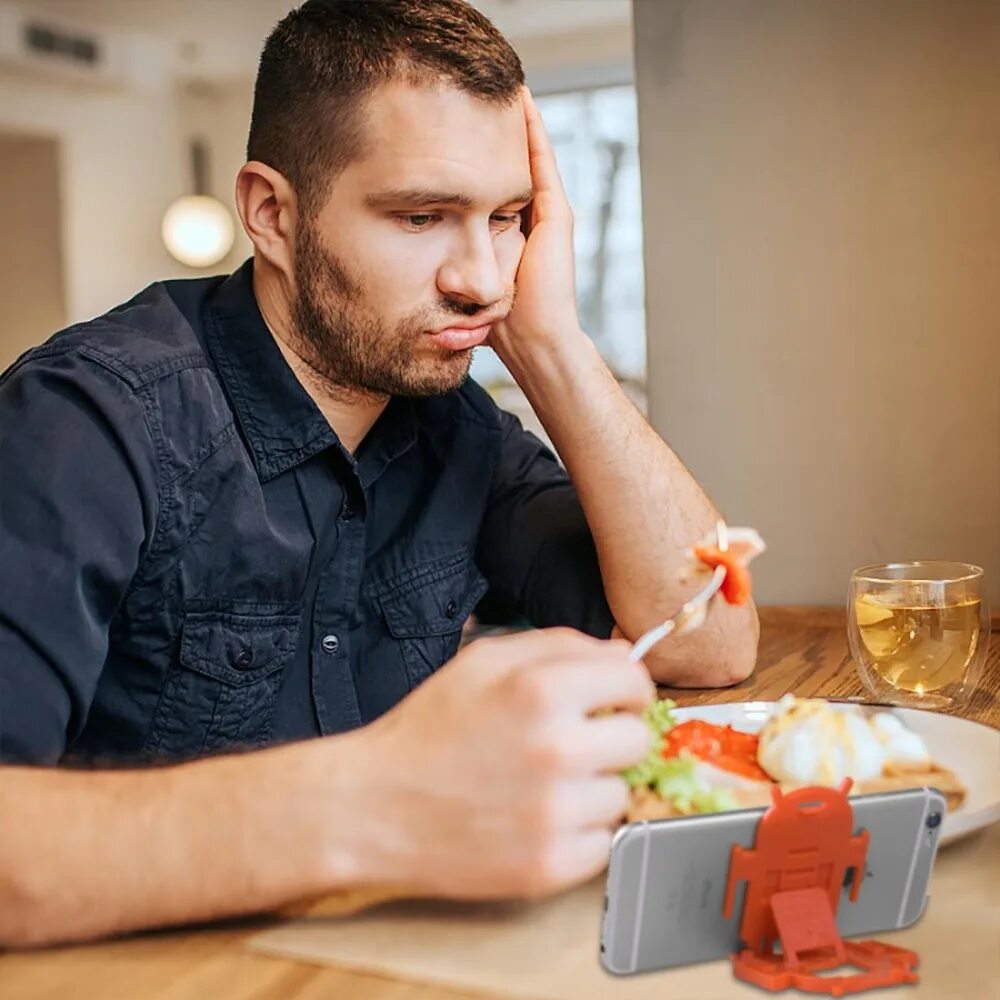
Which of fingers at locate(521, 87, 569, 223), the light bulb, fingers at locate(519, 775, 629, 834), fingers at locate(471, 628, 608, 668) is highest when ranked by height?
the light bulb

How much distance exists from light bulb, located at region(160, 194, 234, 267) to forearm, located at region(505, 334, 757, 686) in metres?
4.39

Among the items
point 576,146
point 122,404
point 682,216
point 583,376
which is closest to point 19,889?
point 122,404

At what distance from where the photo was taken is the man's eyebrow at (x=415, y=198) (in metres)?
1.15

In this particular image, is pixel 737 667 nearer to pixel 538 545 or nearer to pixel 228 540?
pixel 538 545

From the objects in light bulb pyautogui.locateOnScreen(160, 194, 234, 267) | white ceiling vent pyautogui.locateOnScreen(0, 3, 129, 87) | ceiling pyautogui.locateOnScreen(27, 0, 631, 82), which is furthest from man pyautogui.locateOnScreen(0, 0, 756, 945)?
light bulb pyautogui.locateOnScreen(160, 194, 234, 267)

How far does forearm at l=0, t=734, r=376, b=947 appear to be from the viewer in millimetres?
670

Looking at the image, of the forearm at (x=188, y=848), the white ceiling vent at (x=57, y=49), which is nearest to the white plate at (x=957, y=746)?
the forearm at (x=188, y=848)

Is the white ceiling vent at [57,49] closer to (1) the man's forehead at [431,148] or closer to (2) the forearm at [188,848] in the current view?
(1) the man's forehead at [431,148]

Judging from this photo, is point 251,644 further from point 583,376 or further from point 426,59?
point 426,59

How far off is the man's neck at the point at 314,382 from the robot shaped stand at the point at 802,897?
0.74 m

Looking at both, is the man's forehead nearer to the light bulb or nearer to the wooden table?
the wooden table

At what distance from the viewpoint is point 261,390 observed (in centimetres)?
121

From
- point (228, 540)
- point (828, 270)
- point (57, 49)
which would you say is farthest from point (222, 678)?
point (57, 49)

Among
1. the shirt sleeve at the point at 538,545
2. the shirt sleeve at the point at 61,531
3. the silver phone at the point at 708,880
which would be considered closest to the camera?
the silver phone at the point at 708,880
